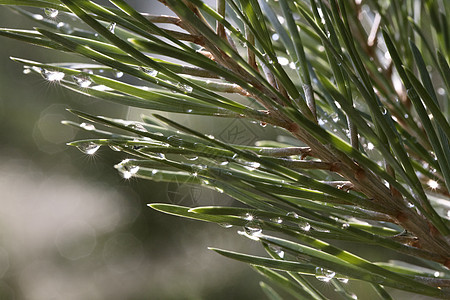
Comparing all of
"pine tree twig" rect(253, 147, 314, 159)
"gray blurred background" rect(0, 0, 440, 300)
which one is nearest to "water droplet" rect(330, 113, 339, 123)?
"pine tree twig" rect(253, 147, 314, 159)

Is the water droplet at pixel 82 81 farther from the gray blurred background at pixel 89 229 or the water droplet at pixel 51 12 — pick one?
the gray blurred background at pixel 89 229

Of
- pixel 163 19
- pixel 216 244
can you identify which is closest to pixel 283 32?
pixel 163 19

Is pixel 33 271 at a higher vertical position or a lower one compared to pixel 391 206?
lower

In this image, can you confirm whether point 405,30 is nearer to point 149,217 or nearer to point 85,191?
point 149,217

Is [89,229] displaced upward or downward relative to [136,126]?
downward

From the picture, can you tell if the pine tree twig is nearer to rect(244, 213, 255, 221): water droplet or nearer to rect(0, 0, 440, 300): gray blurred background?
rect(244, 213, 255, 221): water droplet

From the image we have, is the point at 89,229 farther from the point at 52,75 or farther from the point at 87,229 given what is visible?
the point at 52,75

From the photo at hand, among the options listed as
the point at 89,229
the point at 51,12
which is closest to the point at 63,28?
the point at 51,12

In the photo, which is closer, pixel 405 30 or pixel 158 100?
pixel 158 100
